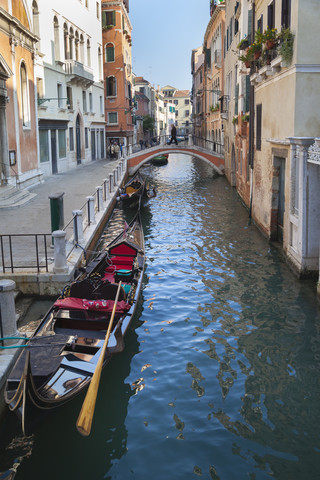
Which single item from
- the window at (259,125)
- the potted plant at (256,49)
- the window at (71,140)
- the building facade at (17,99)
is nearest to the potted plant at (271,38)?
the potted plant at (256,49)

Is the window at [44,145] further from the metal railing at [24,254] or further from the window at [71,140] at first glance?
the metal railing at [24,254]

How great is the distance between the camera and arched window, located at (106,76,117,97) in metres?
40.2

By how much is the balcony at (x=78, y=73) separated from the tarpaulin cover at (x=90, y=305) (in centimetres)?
2126

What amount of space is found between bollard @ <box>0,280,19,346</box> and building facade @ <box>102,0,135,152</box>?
119 ft

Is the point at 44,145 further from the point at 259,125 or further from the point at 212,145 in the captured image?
the point at 212,145

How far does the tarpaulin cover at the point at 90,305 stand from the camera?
7035 millimetres

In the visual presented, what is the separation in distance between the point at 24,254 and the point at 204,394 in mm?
4962

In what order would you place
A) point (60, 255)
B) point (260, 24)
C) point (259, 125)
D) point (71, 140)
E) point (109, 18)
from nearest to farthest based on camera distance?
point (60, 255), point (260, 24), point (259, 125), point (71, 140), point (109, 18)

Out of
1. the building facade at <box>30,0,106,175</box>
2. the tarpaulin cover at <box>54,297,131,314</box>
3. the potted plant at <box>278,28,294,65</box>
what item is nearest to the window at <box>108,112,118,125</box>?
the building facade at <box>30,0,106,175</box>

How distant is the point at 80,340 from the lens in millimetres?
6434

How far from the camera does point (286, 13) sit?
35.0 feet

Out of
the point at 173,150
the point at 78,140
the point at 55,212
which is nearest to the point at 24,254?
the point at 55,212

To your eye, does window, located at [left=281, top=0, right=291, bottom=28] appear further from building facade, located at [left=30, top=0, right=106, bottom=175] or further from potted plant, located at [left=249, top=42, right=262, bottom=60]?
building facade, located at [left=30, top=0, right=106, bottom=175]

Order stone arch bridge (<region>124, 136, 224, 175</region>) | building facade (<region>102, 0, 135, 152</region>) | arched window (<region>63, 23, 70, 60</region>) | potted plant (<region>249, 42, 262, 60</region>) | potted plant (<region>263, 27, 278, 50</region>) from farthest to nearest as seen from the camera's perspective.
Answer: building facade (<region>102, 0, 135, 152</region>)
stone arch bridge (<region>124, 136, 224, 175</region>)
arched window (<region>63, 23, 70, 60</region>)
potted plant (<region>249, 42, 262, 60</region>)
potted plant (<region>263, 27, 278, 50</region>)
